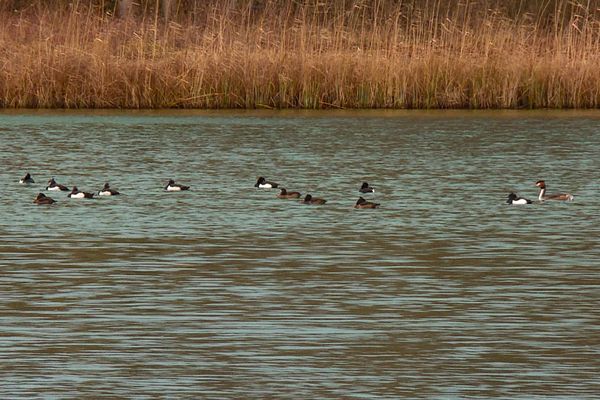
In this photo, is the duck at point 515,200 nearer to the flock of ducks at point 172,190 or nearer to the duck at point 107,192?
the flock of ducks at point 172,190

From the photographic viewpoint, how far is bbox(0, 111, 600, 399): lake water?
8859 mm

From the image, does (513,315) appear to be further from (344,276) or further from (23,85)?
(23,85)

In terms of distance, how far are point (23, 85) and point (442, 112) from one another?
8.10 metres

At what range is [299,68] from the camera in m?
30.5

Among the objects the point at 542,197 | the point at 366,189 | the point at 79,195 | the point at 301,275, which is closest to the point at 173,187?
the point at 79,195

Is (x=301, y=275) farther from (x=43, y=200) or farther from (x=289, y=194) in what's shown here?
(x=43, y=200)

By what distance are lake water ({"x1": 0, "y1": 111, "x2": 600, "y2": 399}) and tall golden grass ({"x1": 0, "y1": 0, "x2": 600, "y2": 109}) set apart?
532 centimetres

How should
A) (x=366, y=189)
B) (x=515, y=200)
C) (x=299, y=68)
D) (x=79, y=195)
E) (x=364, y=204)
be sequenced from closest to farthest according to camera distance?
(x=364, y=204) → (x=515, y=200) → (x=79, y=195) → (x=366, y=189) → (x=299, y=68)

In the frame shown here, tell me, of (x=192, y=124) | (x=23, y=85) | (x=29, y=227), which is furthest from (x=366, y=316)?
(x=23, y=85)

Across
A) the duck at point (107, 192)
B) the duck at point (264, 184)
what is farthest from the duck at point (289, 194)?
the duck at point (107, 192)

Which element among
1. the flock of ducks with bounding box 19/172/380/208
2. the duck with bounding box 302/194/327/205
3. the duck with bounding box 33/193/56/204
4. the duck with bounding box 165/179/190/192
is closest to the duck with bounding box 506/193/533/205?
the flock of ducks with bounding box 19/172/380/208

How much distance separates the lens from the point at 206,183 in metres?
20.4

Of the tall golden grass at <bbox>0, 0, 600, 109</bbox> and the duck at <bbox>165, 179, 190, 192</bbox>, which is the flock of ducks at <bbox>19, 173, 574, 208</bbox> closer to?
the duck at <bbox>165, 179, 190, 192</bbox>

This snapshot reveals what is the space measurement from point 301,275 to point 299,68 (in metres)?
18.2
